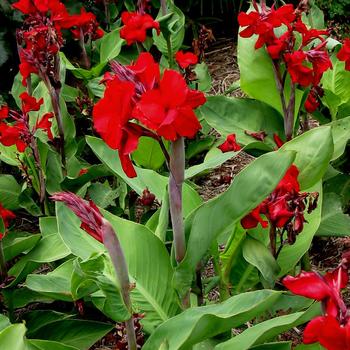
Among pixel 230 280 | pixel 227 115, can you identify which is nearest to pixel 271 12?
pixel 227 115

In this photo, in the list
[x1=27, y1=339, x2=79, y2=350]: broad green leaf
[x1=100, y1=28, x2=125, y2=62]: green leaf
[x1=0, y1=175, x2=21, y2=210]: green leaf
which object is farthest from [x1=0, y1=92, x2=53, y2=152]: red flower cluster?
[x1=100, y1=28, x2=125, y2=62]: green leaf

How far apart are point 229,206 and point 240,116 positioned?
1.01 m

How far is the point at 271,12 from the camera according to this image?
221 cm

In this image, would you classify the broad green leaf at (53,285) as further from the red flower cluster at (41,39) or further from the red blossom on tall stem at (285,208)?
the red flower cluster at (41,39)

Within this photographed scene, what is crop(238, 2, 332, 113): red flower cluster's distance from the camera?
2.14m

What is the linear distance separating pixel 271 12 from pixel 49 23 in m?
0.77

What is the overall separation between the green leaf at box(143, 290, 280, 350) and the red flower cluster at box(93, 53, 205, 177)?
36 centimetres

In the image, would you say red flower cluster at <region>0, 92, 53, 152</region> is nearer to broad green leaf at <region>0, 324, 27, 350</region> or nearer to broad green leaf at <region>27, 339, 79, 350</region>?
broad green leaf at <region>27, 339, 79, 350</region>

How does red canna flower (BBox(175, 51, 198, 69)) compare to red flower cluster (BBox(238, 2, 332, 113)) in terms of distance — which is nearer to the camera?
red flower cluster (BBox(238, 2, 332, 113))

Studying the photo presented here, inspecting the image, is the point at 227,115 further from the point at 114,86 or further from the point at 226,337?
the point at 114,86

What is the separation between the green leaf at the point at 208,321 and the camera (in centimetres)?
140

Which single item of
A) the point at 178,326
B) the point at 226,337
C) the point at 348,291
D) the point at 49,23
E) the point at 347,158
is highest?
the point at 49,23

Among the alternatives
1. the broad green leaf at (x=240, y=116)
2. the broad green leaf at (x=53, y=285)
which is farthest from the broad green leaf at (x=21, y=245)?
the broad green leaf at (x=240, y=116)

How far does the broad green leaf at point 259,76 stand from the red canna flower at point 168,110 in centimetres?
113
